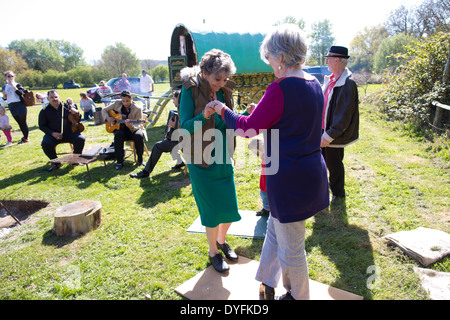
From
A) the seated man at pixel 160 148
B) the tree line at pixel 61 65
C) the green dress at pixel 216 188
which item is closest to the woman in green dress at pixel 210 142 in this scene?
the green dress at pixel 216 188

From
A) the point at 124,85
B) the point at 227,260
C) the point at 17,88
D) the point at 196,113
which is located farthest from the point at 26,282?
the point at 124,85

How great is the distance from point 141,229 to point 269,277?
213 centimetres

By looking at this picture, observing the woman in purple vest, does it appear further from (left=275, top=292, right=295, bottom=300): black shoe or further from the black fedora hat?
the black fedora hat

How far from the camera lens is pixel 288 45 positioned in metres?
1.72

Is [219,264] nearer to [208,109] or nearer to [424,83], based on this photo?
[208,109]

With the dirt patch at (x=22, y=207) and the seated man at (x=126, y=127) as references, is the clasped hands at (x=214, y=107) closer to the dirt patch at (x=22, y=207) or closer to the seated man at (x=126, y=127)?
the dirt patch at (x=22, y=207)

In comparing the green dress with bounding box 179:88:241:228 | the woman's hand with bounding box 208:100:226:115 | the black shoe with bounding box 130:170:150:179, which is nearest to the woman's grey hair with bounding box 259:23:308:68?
the woman's hand with bounding box 208:100:226:115

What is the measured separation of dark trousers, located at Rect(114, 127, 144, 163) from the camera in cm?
639

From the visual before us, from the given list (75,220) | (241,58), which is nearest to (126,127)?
(75,220)

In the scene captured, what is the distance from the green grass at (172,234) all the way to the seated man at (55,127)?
731 millimetres

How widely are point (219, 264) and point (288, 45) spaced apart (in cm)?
214

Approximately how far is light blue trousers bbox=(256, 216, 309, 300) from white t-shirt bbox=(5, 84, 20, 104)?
400 inches

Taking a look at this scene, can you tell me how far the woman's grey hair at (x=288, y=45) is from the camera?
1.71m
